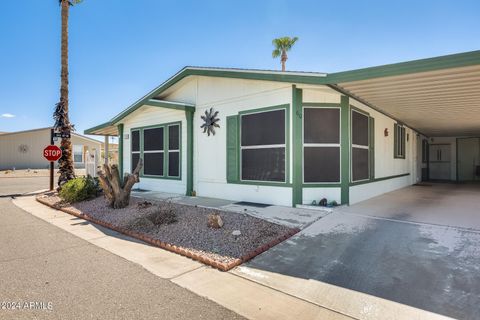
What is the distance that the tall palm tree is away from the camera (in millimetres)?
Answer: 11074

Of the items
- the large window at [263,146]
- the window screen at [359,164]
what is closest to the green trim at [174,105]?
the large window at [263,146]

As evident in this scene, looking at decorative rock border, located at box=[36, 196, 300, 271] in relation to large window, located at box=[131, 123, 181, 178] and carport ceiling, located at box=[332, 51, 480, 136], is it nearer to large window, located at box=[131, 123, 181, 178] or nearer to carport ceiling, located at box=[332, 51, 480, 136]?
carport ceiling, located at box=[332, 51, 480, 136]

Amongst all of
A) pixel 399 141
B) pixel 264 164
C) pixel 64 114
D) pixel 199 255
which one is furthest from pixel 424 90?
pixel 64 114

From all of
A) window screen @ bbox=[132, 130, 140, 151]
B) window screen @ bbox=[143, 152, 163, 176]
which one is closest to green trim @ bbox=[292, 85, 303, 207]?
window screen @ bbox=[143, 152, 163, 176]

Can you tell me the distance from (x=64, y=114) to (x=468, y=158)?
21.1 metres

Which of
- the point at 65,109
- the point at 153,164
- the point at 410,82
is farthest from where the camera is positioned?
the point at 65,109

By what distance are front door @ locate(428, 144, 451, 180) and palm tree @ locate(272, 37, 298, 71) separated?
1245cm

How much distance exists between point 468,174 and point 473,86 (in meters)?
13.2

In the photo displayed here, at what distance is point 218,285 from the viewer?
119 inches

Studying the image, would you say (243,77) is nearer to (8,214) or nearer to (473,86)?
(473,86)

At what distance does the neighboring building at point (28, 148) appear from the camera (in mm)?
27766

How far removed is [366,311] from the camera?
2436 millimetres

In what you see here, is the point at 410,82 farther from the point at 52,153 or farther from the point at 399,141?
the point at 52,153

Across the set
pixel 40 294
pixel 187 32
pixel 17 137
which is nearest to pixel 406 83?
pixel 40 294
